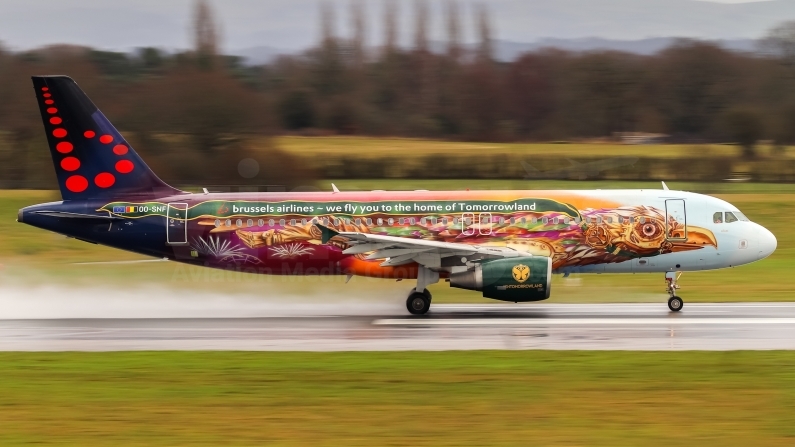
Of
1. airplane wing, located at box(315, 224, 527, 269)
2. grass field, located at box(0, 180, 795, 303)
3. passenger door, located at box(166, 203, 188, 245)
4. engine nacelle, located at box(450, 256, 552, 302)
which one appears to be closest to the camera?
engine nacelle, located at box(450, 256, 552, 302)

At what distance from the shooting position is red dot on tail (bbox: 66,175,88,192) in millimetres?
25516

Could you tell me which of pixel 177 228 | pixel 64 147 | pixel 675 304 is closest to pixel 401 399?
pixel 675 304

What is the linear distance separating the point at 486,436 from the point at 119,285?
2122 cm

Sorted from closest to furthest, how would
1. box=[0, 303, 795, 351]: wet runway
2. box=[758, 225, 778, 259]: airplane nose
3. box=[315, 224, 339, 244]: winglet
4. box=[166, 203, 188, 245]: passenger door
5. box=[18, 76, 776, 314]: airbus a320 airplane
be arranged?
box=[0, 303, 795, 351]: wet runway → box=[315, 224, 339, 244]: winglet → box=[18, 76, 776, 314]: airbus a320 airplane → box=[758, 225, 778, 259]: airplane nose → box=[166, 203, 188, 245]: passenger door

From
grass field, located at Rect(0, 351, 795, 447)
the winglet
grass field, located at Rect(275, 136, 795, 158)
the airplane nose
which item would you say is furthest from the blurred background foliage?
grass field, located at Rect(0, 351, 795, 447)

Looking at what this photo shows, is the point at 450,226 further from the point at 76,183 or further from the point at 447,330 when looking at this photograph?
the point at 76,183

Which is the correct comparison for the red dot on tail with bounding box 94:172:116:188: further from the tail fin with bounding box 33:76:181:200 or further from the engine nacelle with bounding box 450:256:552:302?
the engine nacelle with bounding box 450:256:552:302

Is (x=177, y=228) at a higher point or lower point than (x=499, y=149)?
lower

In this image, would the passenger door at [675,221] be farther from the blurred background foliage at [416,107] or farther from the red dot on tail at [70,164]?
the blurred background foliage at [416,107]

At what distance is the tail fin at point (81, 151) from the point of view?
83.8 feet

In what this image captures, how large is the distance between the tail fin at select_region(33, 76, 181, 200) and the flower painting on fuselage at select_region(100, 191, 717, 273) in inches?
25.0

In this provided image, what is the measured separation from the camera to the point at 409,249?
2378 centimetres

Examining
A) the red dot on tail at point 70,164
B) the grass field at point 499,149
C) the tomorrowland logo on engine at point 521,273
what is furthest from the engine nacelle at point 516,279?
the grass field at point 499,149

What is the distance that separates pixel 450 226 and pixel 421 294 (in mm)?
1813
